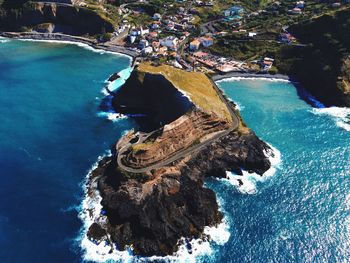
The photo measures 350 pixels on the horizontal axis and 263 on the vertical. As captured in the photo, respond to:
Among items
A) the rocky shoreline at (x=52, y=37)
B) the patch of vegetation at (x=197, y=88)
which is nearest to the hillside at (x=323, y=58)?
the patch of vegetation at (x=197, y=88)

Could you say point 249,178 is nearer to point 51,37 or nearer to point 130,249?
point 130,249

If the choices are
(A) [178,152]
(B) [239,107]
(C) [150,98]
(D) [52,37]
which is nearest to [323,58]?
(B) [239,107]

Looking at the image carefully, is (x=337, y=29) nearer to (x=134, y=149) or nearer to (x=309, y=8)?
(x=309, y=8)

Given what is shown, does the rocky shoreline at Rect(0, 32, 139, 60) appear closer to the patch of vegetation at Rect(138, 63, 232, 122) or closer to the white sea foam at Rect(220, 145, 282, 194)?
the patch of vegetation at Rect(138, 63, 232, 122)

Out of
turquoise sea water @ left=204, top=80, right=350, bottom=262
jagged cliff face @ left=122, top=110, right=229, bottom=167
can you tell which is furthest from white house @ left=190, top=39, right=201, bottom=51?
jagged cliff face @ left=122, top=110, right=229, bottom=167

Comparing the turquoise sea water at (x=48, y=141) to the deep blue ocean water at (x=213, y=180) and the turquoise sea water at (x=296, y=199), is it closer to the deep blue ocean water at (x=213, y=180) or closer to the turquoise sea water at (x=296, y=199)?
the deep blue ocean water at (x=213, y=180)

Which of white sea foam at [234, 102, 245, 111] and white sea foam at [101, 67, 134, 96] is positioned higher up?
white sea foam at [234, 102, 245, 111]
